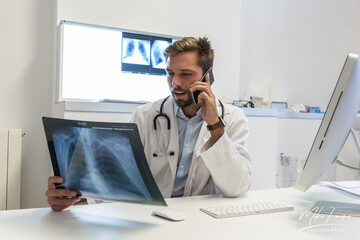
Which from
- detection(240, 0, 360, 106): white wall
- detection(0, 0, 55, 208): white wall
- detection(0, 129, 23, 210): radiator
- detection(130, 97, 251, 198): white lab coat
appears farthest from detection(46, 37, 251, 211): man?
detection(240, 0, 360, 106): white wall

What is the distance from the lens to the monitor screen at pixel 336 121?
836 millimetres

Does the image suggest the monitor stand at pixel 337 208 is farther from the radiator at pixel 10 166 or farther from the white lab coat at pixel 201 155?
the radiator at pixel 10 166

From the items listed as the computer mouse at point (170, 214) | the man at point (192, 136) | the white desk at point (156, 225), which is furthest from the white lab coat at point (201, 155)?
the computer mouse at point (170, 214)

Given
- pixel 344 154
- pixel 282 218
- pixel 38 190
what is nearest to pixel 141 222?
A: pixel 282 218

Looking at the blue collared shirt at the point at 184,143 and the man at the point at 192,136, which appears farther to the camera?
the blue collared shirt at the point at 184,143

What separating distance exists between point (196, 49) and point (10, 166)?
4.65 feet

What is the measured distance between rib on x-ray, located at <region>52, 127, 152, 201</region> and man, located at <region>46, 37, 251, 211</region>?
42cm

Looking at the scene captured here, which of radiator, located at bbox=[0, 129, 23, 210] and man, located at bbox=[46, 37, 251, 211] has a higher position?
man, located at bbox=[46, 37, 251, 211]

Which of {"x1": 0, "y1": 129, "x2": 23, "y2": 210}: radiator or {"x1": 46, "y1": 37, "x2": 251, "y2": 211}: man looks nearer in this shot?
{"x1": 46, "y1": 37, "x2": 251, "y2": 211}: man

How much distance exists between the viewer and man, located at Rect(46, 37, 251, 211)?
1.23 metres

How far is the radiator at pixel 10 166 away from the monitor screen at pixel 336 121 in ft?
5.93

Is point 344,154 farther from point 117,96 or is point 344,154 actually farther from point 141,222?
point 141,222

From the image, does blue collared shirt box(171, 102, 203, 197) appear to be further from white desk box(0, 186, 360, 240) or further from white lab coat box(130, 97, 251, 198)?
white desk box(0, 186, 360, 240)

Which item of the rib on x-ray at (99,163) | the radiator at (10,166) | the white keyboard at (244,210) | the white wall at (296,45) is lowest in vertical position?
the radiator at (10,166)
